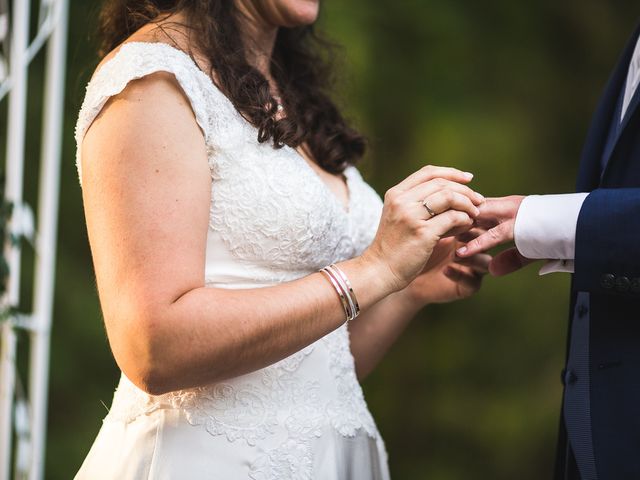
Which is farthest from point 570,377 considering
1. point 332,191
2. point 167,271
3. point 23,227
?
point 23,227

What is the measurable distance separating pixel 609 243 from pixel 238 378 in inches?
29.3

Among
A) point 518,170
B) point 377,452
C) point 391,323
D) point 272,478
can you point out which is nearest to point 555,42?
point 518,170

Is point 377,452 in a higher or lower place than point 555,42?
lower

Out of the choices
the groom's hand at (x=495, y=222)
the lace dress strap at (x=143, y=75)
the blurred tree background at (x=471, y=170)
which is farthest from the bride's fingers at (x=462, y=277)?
the blurred tree background at (x=471, y=170)

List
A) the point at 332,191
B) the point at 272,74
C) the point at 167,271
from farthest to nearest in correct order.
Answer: the point at 272,74 < the point at 332,191 < the point at 167,271

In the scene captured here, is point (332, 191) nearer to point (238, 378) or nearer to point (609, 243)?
point (238, 378)

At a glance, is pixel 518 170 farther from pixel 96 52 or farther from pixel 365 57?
pixel 96 52

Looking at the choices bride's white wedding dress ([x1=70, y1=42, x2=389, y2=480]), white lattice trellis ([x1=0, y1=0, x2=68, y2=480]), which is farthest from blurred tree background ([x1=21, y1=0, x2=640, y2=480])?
bride's white wedding dress ([x1=70, y1=42, x2=389, y2=480])

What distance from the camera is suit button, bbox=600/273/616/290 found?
4.79ft

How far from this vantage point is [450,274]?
190 centimetres

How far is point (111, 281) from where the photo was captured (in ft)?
4.51

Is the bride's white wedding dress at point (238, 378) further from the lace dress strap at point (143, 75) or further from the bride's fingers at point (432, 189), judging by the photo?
the bride's fingers at point (432, 189)

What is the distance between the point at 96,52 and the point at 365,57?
9.23 ft

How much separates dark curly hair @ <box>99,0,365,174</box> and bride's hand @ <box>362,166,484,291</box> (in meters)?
0.29
